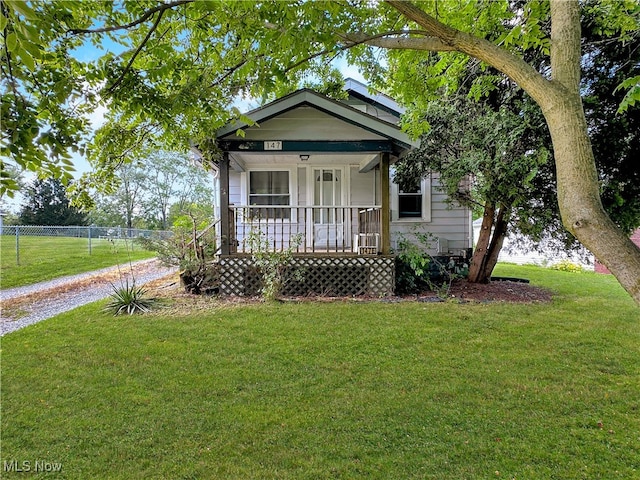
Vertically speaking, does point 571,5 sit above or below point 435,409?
above

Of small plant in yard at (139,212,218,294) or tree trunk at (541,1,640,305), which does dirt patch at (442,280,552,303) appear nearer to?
small plant in yard at (139,212,218,294)

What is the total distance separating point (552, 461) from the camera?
2.62 m

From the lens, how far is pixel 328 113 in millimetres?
7777

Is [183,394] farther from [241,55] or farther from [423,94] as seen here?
[423,94]

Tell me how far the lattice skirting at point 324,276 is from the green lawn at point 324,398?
1923 mm

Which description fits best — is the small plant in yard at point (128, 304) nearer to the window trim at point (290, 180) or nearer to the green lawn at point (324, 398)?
the green lawn at point (324, 398)

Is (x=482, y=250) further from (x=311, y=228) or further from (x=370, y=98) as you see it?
(x=370, y=98)

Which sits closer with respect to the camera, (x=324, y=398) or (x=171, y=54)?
(x=324, y=398)

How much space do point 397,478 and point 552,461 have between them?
1242 mm

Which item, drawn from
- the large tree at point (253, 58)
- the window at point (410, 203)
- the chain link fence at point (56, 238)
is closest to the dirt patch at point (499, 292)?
the window at point (410, 203)

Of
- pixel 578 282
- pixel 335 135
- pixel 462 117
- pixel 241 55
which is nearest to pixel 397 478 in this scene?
pixel 241 55

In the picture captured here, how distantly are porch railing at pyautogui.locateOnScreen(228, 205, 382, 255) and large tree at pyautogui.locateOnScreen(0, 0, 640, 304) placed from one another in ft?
10.1

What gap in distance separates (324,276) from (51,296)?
679 cm

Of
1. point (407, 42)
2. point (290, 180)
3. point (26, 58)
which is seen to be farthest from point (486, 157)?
point (26, 58)
